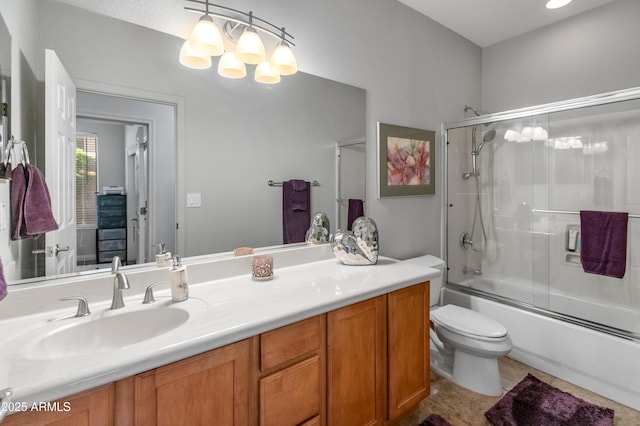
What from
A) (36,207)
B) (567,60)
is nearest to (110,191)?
(36,207)

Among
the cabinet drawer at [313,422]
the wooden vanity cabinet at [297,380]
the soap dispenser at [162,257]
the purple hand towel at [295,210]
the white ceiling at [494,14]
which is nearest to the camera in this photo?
the wooden vanity cabinet at [297,380]

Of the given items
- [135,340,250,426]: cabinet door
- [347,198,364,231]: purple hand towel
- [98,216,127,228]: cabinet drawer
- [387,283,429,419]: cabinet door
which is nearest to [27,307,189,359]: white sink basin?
[135,340,250,426]: cabinet door

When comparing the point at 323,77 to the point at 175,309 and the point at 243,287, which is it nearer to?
the point at 243,287

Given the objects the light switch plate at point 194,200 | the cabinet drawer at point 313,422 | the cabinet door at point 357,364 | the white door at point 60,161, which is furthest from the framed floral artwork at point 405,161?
the white door at point 60,161

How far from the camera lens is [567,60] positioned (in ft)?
8.80

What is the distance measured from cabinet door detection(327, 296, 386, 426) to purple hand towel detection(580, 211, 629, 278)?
1.67m

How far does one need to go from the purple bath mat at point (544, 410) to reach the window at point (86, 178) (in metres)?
2.23

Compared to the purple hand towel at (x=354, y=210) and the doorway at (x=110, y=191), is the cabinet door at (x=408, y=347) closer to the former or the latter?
the purple hand towel at (x=354, y=210)

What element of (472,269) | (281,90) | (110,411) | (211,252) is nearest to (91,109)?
(211,252)

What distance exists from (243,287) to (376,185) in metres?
1.28

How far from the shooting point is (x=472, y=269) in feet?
9.61

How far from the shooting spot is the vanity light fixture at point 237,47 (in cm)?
149

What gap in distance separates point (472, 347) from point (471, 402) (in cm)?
32

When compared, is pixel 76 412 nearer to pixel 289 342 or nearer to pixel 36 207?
pixel 289 342
